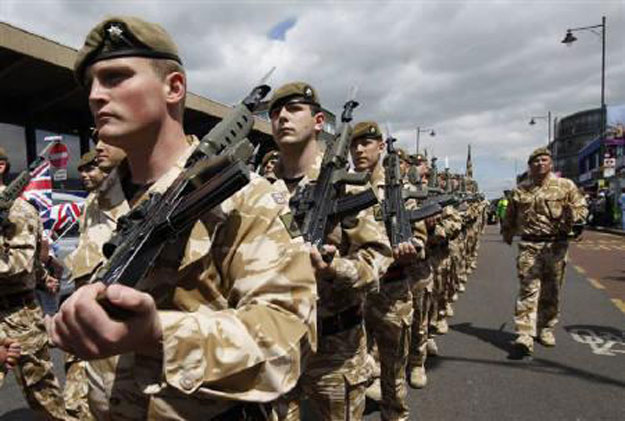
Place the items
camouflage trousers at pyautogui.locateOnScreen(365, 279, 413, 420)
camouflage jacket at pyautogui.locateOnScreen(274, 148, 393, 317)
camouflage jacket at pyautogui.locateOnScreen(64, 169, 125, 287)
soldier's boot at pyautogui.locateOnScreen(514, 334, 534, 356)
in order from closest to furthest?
camouflage jacket at pyautogui.locateOnScreen(64, 169, 125, 287) → camouflage jacket at pyautogui.locateOnScreen(274, 148, 393, 317) → camouflage trousers at pyautogui.locateOnScreen(365, 279, 413, 420) → soldier's boot at pyautogui.locateOnScreen(514, 334, 534, 356)

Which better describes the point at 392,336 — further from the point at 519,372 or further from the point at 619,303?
the point at 619,303

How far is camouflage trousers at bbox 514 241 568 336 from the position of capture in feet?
18.0

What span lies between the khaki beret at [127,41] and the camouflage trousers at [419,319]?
3.71 meters

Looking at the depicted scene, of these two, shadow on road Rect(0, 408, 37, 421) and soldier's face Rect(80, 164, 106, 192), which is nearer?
shadow on road Rect(0, 408, 37, 421)

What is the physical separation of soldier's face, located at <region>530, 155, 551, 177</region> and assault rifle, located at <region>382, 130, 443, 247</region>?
6.86 ft

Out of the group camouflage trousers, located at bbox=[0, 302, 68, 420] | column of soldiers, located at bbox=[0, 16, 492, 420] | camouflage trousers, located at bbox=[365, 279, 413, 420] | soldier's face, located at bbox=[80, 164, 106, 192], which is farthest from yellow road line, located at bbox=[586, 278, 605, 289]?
column of soldiers, located at bbox=[0, 16, 492, 420]

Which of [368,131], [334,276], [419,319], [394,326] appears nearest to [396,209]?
[368,131]

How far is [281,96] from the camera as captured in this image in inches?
113

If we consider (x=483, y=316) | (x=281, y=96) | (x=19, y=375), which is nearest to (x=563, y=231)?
(x=483, y=316)

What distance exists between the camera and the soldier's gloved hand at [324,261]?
212 cm

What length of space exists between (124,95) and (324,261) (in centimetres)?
126

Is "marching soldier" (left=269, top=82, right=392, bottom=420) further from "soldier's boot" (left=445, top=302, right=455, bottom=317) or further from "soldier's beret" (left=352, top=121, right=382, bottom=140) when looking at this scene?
"soldier's boot" (left=445, top=302, right=455, bottom=317)

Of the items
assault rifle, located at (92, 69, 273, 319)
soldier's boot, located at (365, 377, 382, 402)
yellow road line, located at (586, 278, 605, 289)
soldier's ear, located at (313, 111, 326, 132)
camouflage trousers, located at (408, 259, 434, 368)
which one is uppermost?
soldier's ear, located at (313, 111, 326, 132)

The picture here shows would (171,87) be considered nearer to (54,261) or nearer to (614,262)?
(54,261)
